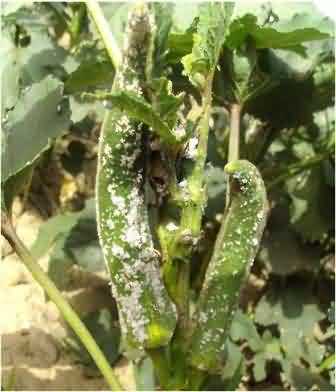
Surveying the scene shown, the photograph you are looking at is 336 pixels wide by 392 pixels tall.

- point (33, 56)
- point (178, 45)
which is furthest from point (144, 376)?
point (33, 56)

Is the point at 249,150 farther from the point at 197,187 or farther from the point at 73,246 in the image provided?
the point at 197,187

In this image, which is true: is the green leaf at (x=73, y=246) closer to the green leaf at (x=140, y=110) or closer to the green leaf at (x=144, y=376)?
the green leaf at (x=144, y=376)

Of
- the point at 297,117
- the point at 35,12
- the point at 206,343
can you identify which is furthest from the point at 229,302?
the point at 35,12

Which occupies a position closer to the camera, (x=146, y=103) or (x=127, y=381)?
(x=146, y=103)

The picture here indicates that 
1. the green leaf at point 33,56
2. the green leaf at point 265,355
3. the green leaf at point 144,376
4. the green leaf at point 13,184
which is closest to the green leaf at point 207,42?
the green leaf at point 13,184

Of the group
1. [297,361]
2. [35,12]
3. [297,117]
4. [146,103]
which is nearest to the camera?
[146,103]

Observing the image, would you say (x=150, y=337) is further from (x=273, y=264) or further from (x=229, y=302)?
(x=273, y=264)
